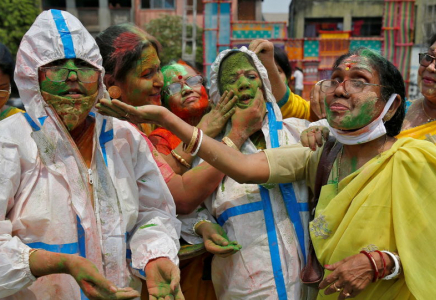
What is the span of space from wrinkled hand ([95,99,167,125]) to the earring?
2.77 ft

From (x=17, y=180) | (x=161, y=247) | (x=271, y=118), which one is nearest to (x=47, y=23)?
(x=17, y=180)

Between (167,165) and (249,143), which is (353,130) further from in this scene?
(167,165)

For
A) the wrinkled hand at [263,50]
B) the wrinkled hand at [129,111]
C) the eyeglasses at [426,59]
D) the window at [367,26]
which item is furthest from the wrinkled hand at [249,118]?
the window at [367,26]

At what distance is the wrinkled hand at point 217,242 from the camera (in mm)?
2633

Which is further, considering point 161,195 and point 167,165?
point 167,165

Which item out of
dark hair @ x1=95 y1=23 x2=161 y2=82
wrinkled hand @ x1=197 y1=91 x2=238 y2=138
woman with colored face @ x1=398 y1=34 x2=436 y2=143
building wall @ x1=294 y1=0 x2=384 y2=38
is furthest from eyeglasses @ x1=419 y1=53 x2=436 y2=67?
building wall @ x1=294 y1=0 x2=384 y2=38

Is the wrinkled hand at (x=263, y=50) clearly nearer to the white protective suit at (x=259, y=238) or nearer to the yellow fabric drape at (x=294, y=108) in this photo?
the yellow fabric drape at (x=294, y=108)

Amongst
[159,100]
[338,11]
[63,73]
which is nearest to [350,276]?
[63,73]

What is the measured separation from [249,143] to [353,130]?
0.68 metres

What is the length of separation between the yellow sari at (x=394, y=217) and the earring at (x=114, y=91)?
4.74 feet

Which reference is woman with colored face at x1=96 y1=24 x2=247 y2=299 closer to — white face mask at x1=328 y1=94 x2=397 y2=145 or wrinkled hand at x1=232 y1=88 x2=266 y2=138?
wrinkled hand at x1=232 y1=88 x2=266 y2=138

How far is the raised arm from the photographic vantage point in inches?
89.9

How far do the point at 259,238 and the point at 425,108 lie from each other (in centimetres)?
134

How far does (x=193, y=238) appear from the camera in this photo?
2928mm
